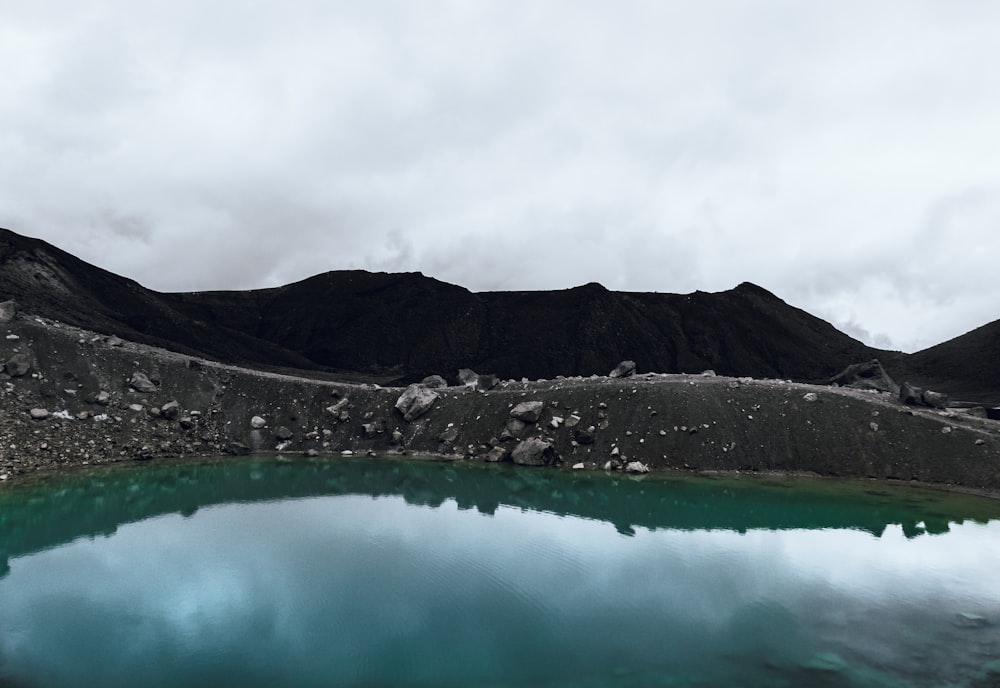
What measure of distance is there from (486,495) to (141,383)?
36892mm

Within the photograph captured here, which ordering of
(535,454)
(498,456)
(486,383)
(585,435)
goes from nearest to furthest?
(535,454) < (585,435) < (498,456) < (486,383)

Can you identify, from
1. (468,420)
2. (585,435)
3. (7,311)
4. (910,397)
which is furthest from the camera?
(468,420)

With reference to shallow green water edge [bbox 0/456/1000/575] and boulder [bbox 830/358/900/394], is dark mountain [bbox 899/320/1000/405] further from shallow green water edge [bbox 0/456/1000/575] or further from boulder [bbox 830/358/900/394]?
shallow green water edge [bbox 0/456/1000/575]

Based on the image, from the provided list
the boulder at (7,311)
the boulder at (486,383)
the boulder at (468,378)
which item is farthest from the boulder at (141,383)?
the boulder at (486,383)

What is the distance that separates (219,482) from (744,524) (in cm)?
3823

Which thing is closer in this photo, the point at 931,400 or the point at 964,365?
the point at 931,400

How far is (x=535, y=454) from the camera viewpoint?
51.2 meters

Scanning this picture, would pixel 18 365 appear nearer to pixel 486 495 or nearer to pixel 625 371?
pixel 486 495

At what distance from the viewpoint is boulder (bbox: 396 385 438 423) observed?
191 ft

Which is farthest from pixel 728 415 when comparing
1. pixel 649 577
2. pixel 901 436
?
pixel 649 577

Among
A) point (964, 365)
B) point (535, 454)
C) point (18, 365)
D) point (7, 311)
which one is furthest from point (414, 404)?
point (964, 365)

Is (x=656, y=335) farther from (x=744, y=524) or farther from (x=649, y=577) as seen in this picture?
(x=649, y=577)

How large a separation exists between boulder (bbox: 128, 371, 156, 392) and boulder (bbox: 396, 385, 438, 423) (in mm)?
24109

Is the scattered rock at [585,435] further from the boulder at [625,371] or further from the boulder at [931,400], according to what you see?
the boulder at [931,400]
